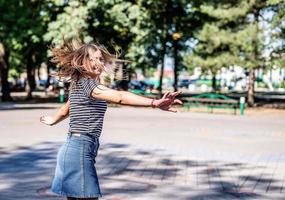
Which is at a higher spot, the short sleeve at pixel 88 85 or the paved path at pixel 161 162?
the short sleeve at pixel 88 85

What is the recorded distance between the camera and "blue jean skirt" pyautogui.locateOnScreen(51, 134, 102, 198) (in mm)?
4305

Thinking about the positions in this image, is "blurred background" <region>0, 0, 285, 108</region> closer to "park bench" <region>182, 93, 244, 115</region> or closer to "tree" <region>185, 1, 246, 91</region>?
"tree" <region>185, 1, 246, 91</region>

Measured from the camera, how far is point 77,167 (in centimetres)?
430

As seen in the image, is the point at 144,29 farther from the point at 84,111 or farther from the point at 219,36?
the point at 84,111

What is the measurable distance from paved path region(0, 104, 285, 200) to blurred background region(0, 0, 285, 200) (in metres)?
0.02

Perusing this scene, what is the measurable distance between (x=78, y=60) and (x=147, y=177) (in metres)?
4.71

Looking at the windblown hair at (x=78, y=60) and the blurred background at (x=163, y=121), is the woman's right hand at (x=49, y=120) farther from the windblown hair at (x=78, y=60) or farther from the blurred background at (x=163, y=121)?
the windblown hair at (x=78, y=60)

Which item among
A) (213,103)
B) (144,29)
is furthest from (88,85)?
(144,29)

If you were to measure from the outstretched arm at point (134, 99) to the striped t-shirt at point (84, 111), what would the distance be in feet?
0.56

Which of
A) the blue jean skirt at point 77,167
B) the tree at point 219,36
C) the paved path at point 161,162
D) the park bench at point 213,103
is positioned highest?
the tree at point 219,36

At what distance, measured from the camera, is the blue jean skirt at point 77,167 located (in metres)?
4.30

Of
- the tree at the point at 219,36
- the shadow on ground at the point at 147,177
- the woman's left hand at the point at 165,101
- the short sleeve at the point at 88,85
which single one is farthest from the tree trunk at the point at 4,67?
the woman's left hand at the point at 165,101

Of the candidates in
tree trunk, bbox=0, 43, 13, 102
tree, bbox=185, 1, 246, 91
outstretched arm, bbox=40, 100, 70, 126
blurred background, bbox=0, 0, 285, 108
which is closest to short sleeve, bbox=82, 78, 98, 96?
outstretched arm, bbox=40, 100, 70, 126

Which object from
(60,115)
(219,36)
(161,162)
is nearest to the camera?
(60,115)
